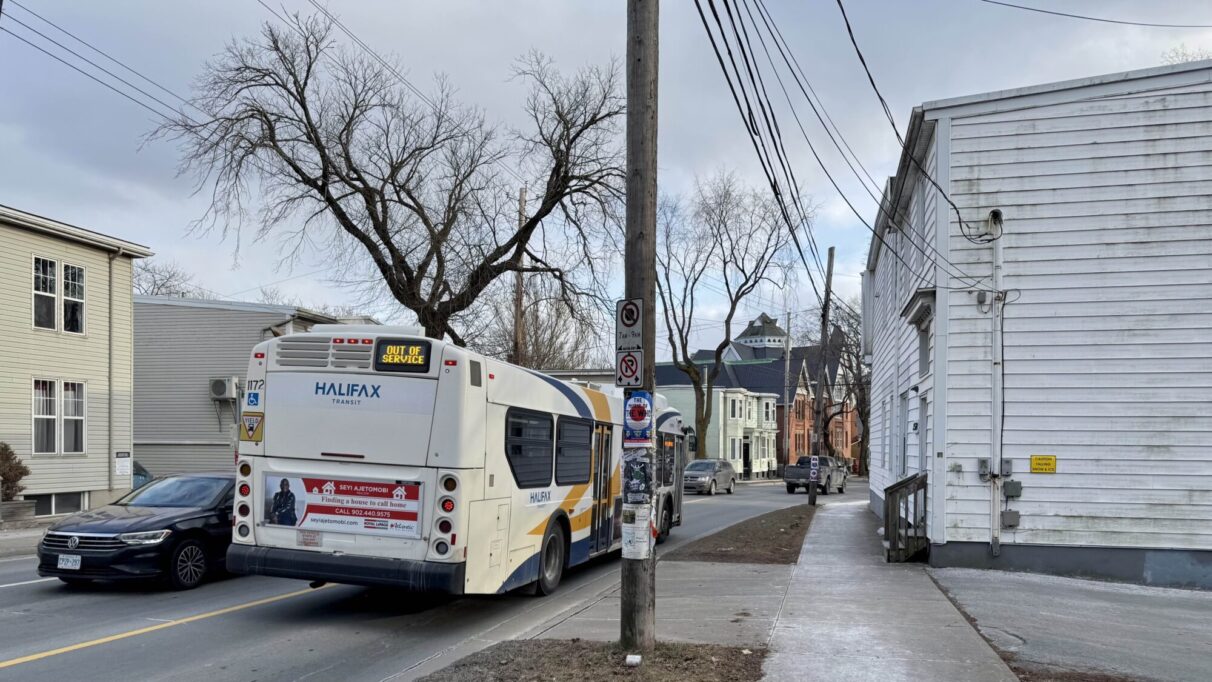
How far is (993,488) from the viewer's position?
12367 millimetres

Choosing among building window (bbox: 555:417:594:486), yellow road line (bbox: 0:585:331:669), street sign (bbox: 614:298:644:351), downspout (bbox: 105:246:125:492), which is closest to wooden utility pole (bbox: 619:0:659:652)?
street sign (bbox: 614:298:644:351)

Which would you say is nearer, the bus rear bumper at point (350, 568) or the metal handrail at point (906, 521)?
the bus rear bumper at point (350, 568)

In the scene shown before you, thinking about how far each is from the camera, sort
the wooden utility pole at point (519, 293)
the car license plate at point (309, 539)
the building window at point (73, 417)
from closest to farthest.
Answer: the car license plate at point (309, 539), the building window at point (73, 417), the wooden utility pole at point (519, 293)

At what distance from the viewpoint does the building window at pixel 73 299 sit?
21.4m

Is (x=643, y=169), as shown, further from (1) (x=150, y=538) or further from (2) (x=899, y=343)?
(2) (x=899, y=343)

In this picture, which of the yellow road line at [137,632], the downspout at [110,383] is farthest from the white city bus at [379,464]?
the downspout at [110,383]

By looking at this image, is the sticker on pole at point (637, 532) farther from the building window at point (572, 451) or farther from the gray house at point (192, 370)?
the gray house at point (192, 370)

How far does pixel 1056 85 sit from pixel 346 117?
709 inches

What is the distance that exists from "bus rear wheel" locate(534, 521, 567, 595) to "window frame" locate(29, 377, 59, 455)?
14954 millimetres

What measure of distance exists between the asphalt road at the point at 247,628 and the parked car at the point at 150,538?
0.90ft

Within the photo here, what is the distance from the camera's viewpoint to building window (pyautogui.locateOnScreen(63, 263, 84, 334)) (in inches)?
842

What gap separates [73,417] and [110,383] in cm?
131

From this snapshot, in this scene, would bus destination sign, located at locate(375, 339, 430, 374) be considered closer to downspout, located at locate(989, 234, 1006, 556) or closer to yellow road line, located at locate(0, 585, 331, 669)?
yellow road line, located at locate(0, 585, 331, 669)

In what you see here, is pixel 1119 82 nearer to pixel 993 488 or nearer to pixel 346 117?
pixel 993 488
